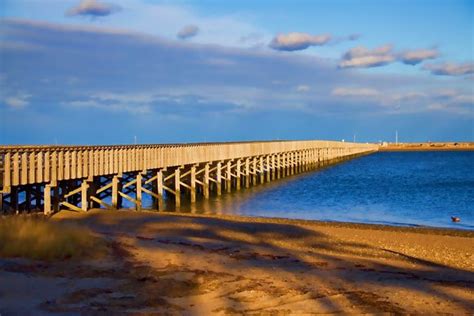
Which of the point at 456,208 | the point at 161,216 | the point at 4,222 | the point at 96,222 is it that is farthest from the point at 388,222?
the point at 4,222

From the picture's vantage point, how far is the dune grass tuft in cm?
1183

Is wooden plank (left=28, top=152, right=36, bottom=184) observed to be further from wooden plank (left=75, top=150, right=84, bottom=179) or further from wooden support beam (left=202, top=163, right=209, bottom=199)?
wooden support beam (left=202, top=163, right=209, bottom=199)

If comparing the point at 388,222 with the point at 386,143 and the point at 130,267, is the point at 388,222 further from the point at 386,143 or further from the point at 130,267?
the point at 386,143

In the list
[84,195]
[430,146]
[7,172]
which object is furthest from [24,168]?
[430,146]

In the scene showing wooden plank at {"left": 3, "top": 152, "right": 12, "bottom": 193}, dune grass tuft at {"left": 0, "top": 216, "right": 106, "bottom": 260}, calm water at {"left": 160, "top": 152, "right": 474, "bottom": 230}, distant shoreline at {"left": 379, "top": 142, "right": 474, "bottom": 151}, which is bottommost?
calm water at {"left": 160, "top": 152, "right": 474, "bottom": 230}

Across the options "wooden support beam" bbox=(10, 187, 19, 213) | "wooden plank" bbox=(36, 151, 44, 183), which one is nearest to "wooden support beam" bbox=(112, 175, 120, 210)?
"wooden support beam" bbox=(10, 187, 19, 213)

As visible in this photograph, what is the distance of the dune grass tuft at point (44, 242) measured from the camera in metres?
11.8

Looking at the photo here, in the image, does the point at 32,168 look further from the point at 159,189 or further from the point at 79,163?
the point at 159,189

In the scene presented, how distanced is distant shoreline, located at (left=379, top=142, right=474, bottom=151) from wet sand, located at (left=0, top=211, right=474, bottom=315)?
162 meters

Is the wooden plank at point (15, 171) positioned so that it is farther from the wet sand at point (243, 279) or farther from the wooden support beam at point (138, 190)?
the wooden support beam at point (138, 190)

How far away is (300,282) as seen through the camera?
10.4 m

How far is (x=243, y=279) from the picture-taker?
10.4m

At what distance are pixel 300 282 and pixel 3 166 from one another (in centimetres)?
1157

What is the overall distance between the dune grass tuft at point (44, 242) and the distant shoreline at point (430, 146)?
164486 mm
